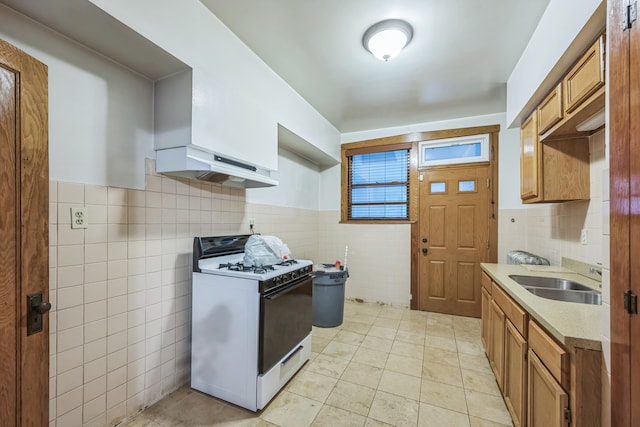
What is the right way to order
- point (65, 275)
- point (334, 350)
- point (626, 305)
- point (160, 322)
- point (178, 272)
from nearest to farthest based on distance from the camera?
1. point (626, 305)
2. point (65, 275)
3. point (160, 322)
4. point (178, 272)
5. point (334, 350)

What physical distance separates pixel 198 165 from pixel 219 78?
683 mm

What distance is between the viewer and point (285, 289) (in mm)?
2043

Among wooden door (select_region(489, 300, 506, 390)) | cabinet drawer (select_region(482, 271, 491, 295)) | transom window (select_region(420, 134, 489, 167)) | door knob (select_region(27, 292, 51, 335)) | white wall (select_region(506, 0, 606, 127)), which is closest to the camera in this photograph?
door knob (select_region(27, 292, 51, 335))

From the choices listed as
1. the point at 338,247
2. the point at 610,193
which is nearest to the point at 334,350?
the point at 338,247

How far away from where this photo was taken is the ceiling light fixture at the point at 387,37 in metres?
1.96

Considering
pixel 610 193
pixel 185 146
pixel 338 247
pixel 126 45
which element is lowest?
pixel 338 247

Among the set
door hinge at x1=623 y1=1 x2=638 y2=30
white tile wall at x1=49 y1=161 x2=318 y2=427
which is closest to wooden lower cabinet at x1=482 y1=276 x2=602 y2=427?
door hinge at x1=623 y1=1 x2=638 y2=30

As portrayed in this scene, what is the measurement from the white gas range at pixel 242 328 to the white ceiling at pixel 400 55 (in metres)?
1.70

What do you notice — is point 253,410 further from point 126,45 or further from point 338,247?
point 338,247

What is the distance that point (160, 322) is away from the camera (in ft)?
6.38

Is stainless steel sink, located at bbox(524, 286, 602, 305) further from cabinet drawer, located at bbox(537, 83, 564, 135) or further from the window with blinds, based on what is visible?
the window with blinds

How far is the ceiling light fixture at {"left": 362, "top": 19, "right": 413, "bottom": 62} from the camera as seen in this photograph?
6.42 ft

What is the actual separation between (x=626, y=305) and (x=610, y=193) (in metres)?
0.39

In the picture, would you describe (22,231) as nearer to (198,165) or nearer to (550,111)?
(198,165)
